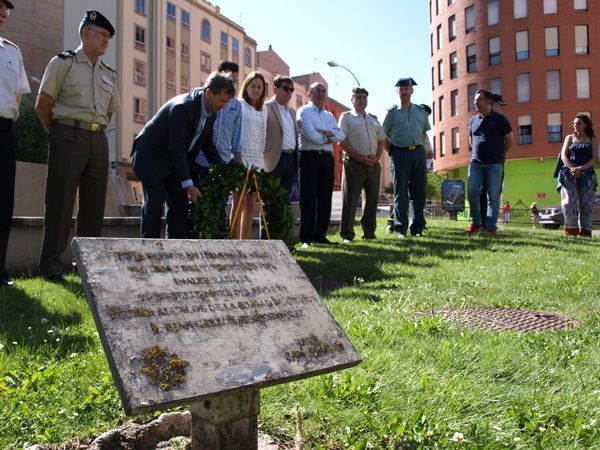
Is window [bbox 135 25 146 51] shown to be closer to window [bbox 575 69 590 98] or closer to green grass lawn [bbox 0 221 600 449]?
window [bbox 575 69 590 98]

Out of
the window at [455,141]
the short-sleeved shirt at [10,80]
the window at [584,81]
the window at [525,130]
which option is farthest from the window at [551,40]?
the short-sleeved shirt at [10,80]

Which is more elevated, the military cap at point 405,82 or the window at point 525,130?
the window at point 525,130

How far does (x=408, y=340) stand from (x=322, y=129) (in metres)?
5.12

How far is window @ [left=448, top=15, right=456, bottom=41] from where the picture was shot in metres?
45.1

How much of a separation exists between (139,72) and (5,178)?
37.5m

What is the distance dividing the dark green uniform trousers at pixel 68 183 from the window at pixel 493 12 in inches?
1652

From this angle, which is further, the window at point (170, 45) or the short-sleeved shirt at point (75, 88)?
the window at point (170, 45)

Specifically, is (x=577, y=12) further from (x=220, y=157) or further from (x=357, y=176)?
(x=220, y=157)

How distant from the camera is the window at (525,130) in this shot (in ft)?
131

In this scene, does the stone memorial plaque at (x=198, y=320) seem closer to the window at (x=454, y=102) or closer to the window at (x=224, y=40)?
the window at (x=454, y=102)

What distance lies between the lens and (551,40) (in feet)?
132

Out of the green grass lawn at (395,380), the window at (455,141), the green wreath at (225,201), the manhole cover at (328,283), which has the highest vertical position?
the window at (455,141)

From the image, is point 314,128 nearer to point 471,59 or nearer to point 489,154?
point 489,154

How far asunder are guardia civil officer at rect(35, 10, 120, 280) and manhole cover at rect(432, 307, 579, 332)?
3125mm
